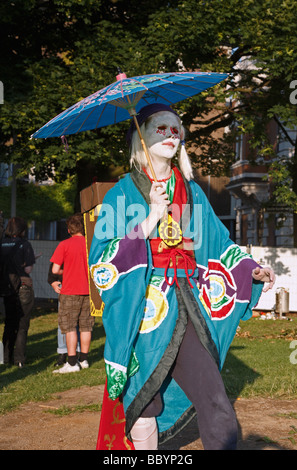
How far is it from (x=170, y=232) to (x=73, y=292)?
5178 millimetres

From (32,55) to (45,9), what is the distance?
133cm

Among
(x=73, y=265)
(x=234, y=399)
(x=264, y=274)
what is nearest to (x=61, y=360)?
(x=73, y=265)

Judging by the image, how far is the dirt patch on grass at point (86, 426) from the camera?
511cm

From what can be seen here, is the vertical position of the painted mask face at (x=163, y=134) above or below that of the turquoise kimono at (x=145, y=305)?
above

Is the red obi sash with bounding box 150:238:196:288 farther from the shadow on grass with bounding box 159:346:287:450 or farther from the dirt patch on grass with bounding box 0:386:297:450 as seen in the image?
the dirt patch on grass with bounding box 0:386:297:450

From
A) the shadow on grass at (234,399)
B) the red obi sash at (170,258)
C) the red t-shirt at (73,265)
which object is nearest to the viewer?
the red obi sash at (170,258)

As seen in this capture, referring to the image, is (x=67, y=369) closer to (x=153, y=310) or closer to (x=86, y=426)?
(x=86, y=426)

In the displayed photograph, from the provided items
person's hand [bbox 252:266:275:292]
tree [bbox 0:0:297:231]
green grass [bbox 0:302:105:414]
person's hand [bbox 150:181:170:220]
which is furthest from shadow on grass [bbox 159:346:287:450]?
tree [bbox 0:0:297:231]

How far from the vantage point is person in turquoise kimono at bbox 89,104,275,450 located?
138 inches

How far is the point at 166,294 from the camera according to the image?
12.0 ft

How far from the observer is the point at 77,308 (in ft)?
28.8

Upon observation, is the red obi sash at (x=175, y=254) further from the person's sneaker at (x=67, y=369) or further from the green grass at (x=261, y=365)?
the person's sneaker at (x=67, y=369)

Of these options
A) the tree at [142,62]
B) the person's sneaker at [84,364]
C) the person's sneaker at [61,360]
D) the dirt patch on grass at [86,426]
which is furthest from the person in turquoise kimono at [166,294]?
the tree at [142,62]
